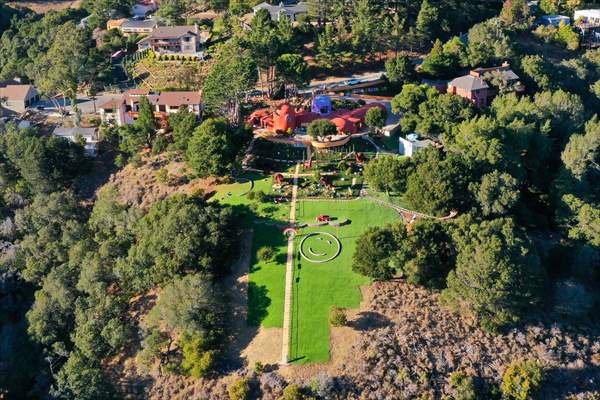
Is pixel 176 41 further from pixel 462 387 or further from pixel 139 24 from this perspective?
pixel 462 387

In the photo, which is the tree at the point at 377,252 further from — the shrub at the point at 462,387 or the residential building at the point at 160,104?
the residential building at the point at 160,104

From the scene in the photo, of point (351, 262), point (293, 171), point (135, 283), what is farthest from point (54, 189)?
point (351, 262)

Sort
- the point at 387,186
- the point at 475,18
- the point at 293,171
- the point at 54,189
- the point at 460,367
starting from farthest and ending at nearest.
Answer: the point at 475,18 < the point at 54,189 < the point at 293,171 < the point at 387,186 < the point at 460,367

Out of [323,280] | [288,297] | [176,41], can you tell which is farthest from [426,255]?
[176,41]

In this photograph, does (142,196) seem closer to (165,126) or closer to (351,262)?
(165,126)

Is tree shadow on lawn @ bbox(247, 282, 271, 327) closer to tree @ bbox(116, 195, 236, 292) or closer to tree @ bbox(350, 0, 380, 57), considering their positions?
tree @ bbox(116, 195, 236, 292)

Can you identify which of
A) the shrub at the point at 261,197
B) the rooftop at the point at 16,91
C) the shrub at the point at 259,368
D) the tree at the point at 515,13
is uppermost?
the tree at the point at 515,13

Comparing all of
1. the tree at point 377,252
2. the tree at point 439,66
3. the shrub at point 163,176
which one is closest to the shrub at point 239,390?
the tree at point 377,252
